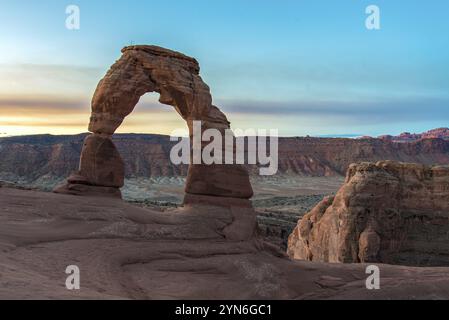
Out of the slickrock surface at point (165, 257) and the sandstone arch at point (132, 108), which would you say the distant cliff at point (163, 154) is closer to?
the sandstone arch at point (132, 108)

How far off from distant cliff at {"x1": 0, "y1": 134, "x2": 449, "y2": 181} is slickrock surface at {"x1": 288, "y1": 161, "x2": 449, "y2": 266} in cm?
8998

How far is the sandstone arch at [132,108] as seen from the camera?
17703mm

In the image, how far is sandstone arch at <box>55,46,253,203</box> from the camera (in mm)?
17703

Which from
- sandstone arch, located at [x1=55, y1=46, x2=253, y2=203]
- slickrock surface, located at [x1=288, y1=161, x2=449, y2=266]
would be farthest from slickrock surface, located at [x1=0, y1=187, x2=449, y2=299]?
slickrock surface, located at [x1=288, y1=161, x2=449, y2=266]

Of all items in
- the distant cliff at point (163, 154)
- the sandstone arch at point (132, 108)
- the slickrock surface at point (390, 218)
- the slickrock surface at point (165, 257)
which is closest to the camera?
the slickrock surface at point (165, 257)

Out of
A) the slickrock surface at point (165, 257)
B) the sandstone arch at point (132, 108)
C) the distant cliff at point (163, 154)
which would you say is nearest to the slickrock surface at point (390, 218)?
the slickrock surface at point (165, 257)

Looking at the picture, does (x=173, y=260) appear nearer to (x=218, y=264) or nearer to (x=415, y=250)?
(x=218, y=264)

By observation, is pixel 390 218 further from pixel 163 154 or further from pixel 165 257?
pixel 163 154

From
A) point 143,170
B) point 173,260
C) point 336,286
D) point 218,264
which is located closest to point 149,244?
point 173,260

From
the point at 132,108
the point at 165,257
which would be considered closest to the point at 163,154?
the point at 132,108

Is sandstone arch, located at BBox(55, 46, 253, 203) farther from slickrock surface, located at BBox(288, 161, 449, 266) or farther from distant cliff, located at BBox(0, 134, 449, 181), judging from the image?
distant cliff, located at BBox(0, 134, 449, 181)

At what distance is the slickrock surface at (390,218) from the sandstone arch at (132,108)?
9.61 meters

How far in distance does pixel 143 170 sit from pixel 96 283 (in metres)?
123
